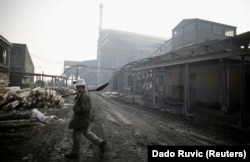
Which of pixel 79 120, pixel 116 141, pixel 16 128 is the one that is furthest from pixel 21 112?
pixel 79 120

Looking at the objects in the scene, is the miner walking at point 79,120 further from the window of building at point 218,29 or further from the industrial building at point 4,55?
the window of building at point 218,29

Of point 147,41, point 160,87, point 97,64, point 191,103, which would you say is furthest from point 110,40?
point 191,103

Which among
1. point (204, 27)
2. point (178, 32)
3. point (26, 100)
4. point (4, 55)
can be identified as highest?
point (204, 27)

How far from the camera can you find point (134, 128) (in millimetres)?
7398

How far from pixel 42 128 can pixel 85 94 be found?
395 cm

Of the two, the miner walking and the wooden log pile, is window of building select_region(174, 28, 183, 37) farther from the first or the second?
the miner walking

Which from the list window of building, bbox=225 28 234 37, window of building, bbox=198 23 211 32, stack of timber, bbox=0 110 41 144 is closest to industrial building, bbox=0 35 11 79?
stack of timber, bbox=0 110 41 144

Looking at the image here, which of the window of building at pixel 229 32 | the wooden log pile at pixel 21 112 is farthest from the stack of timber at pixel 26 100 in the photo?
the window of building at pixel 229 32

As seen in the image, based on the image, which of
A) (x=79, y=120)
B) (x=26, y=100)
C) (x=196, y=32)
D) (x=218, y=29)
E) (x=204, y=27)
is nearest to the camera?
(x=79, y=120)

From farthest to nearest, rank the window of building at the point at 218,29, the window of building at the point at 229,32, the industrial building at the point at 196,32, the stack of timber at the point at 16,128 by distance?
the window of building at the point at 229,32 < the window of building at the point at 218,29 < the industrial building at the point at 196,32 < the stack of timber at the point at 16,128

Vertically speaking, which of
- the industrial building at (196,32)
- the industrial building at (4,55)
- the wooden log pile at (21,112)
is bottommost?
the wooden log pile at (21,112)

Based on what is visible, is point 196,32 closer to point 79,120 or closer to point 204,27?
point 204,27

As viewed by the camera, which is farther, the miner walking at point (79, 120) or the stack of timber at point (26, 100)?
the stack of timber at point (26, 100)

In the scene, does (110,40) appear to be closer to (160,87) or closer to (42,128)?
(160,87)
